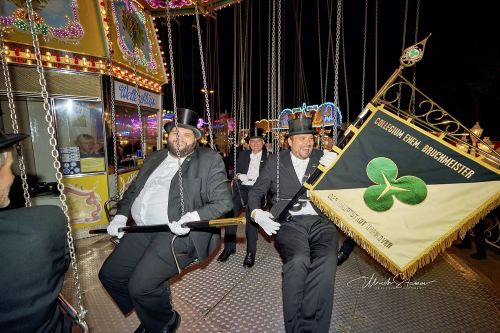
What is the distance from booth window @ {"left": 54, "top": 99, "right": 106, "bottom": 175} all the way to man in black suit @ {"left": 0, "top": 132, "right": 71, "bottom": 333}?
14.6ft

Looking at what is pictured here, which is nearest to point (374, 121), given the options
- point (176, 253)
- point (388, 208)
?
point (388, 208)

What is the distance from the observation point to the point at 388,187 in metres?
2.39

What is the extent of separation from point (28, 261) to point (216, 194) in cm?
162

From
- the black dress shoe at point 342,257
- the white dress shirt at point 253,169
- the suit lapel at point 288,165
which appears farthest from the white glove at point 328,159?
the white dress shirt at point 253,169

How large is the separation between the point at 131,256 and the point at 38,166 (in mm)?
5548

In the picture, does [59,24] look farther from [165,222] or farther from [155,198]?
[165,222]

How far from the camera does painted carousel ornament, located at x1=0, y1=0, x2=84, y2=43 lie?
4.41 m

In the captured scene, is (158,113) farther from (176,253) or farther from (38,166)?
(176,253)

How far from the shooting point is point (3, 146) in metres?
1.32

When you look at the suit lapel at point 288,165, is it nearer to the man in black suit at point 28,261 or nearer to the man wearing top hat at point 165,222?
the man wearing top hat at point 165,222

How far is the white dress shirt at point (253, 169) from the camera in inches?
199

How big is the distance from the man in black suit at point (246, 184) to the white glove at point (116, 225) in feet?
5.62

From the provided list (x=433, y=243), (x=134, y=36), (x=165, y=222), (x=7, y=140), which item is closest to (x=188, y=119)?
(x=165, y=222)

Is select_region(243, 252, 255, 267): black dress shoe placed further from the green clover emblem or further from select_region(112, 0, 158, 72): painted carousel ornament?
select_region(112, 0, 158, 72): painted carousel ornament
